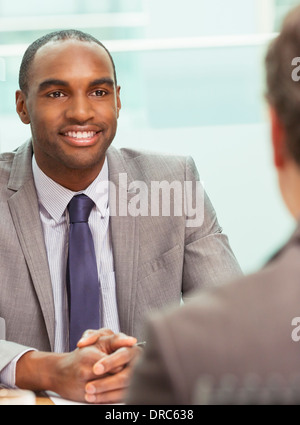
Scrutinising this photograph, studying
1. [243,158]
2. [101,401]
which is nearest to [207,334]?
[101,401]

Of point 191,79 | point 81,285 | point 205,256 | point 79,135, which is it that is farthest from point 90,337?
point 191,79

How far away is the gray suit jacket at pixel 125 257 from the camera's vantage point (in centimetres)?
178

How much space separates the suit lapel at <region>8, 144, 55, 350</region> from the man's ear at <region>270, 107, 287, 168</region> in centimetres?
115

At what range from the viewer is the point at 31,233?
71.9 inches

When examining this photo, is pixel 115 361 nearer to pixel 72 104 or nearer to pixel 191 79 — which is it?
pixel 72 104

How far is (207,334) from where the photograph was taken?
Result: 604mm

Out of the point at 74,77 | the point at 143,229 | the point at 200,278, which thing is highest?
the point at 74,77

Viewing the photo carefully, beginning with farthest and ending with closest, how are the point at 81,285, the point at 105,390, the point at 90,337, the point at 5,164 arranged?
the point at 5,164 → the point at 81,285 → the point at 90,337 → the point at 105,390

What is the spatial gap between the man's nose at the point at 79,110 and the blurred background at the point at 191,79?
1.27 metres

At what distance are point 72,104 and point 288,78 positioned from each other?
1241 millimetres

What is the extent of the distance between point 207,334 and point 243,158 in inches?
103

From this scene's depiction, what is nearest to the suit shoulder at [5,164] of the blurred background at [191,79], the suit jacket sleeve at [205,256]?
the suit jacket sleeve at [205,256]

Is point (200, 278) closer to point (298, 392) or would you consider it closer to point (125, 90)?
point (298, 392)

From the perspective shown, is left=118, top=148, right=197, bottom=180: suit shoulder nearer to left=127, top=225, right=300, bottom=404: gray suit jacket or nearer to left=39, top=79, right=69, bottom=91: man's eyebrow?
left=39, top=79, right=69, bottom=91: man's eyebrow
